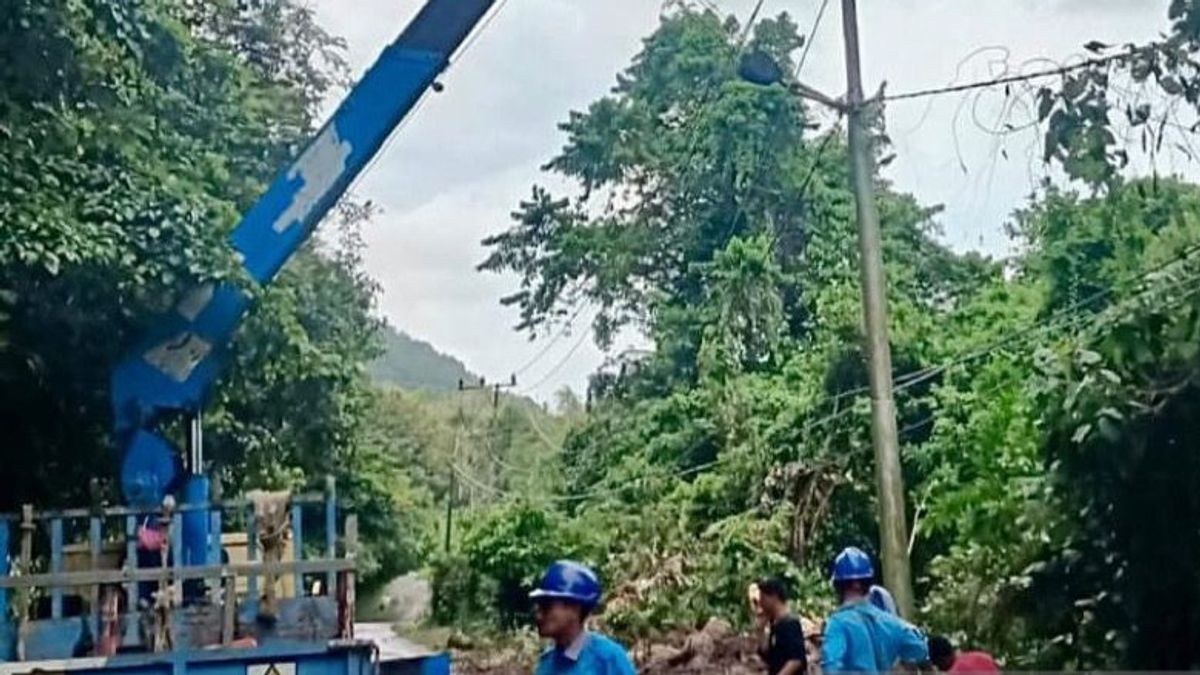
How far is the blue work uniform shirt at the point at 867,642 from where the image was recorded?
19.2 ft

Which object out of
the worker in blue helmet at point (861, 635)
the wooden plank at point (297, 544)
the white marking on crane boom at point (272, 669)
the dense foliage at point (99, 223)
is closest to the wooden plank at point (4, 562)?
the white marking on crane boom at point (272, 669)

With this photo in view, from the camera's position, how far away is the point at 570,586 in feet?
14.2

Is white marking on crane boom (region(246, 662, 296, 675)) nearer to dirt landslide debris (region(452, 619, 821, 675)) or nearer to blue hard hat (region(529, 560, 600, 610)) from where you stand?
blue hard hat (region(529, 560, 600, 610))

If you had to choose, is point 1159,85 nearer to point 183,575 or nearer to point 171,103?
point 183,575

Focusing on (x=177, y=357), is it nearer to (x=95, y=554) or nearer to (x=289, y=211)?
(x=289, y=211)

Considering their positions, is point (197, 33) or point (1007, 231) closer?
point (197, 33)

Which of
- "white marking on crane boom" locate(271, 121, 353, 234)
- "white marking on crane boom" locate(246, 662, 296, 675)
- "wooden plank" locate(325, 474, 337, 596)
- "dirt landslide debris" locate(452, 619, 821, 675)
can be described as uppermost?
"white marking on crane boom" locate(271, 121, 353, 234)

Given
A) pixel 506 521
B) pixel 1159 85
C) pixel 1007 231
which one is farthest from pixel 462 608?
pixel 1159 85

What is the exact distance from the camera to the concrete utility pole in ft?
32.8

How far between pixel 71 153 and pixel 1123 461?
8.42 m

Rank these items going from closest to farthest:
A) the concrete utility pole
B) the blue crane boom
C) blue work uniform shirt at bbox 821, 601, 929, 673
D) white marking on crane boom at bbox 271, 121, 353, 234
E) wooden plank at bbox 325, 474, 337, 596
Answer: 1. blue work uniform shirt at bbox 821, 601, 929, 673
2. wooden plank at bbox 325, 474, 337, 596
3. the concrete utility pole
4. the blue crane boom
5. white marking on crane boom at bbox 271, 121, 353, 234

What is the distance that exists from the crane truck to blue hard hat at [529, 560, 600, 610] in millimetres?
3698

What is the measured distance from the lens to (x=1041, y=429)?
857 cm

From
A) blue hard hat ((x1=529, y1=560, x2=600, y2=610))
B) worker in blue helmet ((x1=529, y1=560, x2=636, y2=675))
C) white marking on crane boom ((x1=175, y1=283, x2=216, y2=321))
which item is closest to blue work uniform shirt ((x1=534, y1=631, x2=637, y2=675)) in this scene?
worker in blue helmet ((x1=529, y1=560, x2=636, y2=675))
